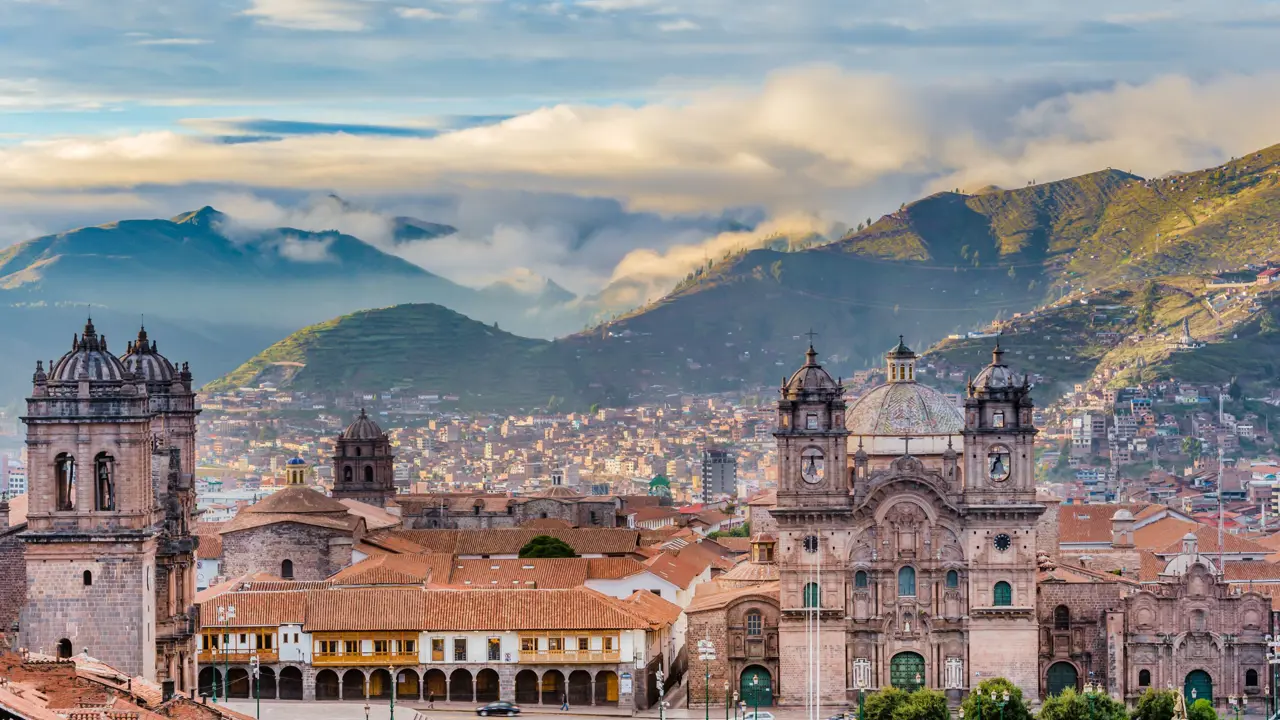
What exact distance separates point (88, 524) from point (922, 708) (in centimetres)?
2801

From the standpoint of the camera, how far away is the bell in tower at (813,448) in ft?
309

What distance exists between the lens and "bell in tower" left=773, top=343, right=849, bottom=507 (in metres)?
94.3

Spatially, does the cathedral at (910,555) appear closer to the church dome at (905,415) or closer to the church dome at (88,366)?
the church dome at (905,415)

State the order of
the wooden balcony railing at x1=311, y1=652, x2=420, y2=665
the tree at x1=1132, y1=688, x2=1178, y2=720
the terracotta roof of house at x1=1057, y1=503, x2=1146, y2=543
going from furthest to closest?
1. the terracotta roof of house at x1=1057, y1=503, x2=1146, y2=543
2. the wooden balcony railing at x1=311, y1=652, x2=420, y2=665
3. the tree at x1=1132, y1=688, x2=1178, y2=720

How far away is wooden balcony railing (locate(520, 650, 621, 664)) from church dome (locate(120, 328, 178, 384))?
1691cm

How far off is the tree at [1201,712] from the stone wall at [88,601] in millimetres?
33207

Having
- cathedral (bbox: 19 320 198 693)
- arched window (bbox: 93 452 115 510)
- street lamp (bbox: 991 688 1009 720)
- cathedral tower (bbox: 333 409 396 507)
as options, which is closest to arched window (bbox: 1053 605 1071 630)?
street lamp (bbox: 991 688 1009 720)

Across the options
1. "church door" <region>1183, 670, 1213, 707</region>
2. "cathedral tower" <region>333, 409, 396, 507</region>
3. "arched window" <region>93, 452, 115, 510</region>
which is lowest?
"church door" <region>1183, 670, 1213, 707</region>

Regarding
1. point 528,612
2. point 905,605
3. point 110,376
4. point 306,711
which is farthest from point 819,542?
point 110,376

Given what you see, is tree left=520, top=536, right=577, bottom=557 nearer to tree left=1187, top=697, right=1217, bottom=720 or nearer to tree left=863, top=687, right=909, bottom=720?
tree left=863, top=687, right=909, bottom=720

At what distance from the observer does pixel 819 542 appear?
310 ft

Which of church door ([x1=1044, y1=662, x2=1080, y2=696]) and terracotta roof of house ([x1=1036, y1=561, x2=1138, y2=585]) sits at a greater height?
terracotta roof of house ([x1=1036, y1=561, x2=1138, y2=585])

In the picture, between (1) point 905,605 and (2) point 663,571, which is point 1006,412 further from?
(2) point 663,571

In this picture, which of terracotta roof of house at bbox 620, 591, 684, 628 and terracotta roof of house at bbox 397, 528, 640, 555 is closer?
terracotta roof of house at bbox 620, 591, 684, 628
